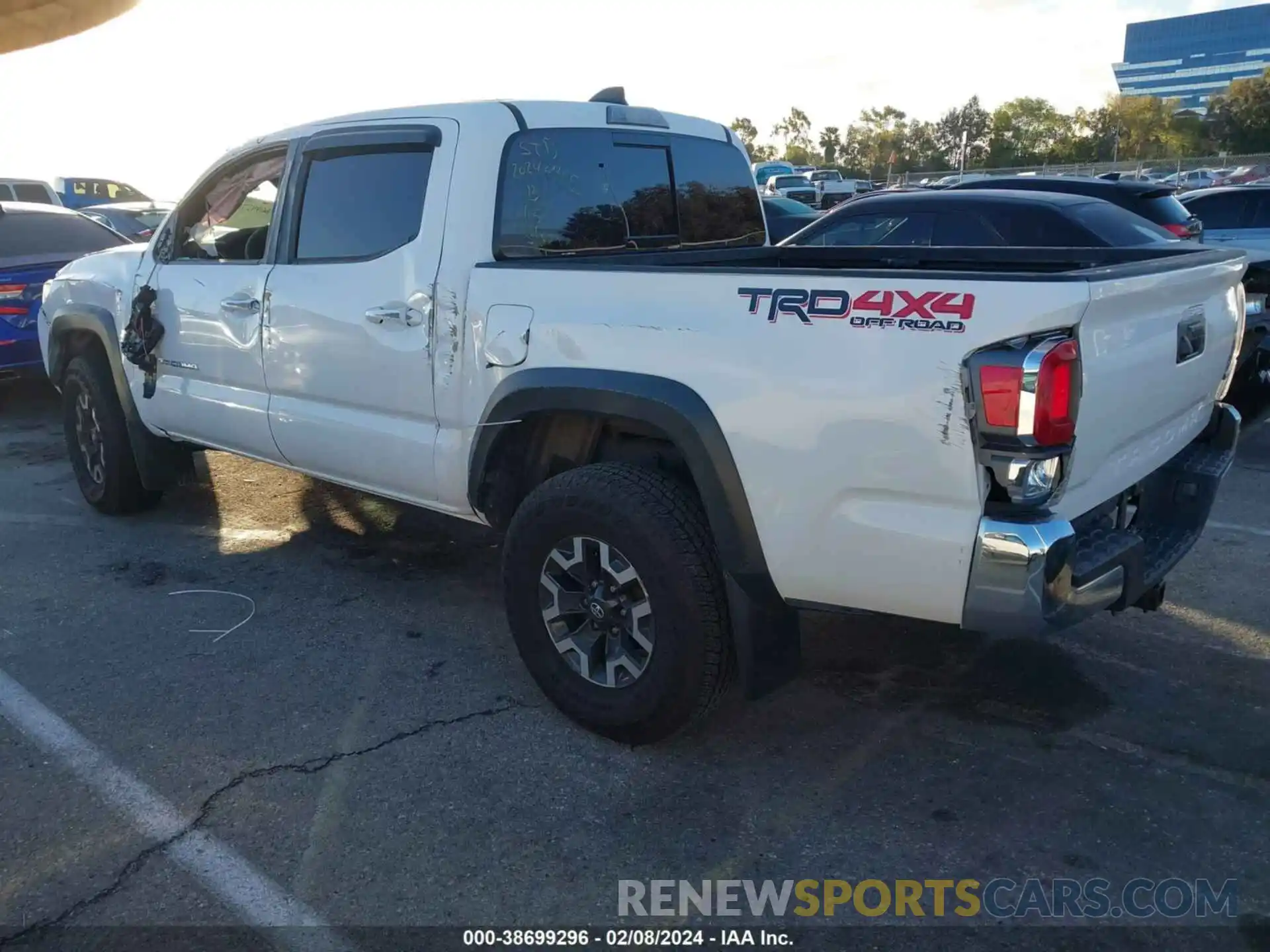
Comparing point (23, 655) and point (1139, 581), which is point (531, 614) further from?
point (23, 655)

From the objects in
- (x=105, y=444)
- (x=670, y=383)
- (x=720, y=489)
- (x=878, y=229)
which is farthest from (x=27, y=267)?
(x=720, y=489)

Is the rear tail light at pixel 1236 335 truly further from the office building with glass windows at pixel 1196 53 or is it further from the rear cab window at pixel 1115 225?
the office building with glass windows at pixel 1196 53

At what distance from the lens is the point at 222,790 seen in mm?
3260

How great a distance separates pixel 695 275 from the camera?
10.1ft

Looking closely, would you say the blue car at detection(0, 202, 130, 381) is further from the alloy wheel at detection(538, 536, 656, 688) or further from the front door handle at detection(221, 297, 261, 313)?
the alloy wheel at detection(538, 536, 656, 688)

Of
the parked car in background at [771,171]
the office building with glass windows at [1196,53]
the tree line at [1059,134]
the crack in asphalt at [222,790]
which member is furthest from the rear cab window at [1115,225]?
the office building with glass windows at [1196,53]

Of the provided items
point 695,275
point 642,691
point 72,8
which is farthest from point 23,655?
point 72,8

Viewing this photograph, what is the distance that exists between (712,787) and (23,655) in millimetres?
2803

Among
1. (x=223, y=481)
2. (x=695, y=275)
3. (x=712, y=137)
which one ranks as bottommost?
(x=223, y=481)

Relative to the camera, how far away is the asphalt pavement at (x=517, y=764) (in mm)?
2838

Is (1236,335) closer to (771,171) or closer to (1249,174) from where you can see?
(1249,174)

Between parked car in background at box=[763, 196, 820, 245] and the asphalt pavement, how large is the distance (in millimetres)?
5766

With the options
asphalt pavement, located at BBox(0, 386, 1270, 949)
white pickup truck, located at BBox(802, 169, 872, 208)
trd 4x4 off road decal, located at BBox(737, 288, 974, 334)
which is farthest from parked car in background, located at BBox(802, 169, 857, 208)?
trd 4x4 off road decal, located at BBox(737, 288, 974, 334)

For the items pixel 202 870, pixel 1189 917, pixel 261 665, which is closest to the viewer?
pixel 1189 917
